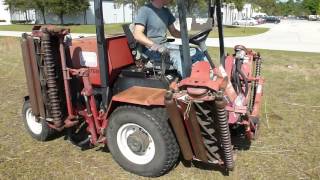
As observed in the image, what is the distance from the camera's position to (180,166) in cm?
408

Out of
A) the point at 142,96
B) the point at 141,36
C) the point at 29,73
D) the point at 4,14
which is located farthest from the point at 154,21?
the point at 4,14

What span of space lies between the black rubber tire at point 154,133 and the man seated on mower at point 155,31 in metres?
0.59

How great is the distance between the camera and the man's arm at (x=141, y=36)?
3.86 meters

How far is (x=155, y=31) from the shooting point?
160 inches

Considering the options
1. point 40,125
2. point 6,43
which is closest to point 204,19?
point 40,125

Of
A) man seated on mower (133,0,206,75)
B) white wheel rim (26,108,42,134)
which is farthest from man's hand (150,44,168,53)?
white wheel rim (26,108,42,134)

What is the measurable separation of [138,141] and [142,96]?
17.5 inches

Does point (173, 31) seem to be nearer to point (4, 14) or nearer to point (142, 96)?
point (142, 96)

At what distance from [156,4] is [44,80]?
1.47 metres

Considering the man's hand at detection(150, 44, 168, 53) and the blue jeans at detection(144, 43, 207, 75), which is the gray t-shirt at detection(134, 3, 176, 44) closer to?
the blue jeans at detection(144, 43, 207, 75)

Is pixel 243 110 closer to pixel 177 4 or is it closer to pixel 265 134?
pixel 177 4

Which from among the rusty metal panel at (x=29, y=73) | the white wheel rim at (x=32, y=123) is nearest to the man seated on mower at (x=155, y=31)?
the rusty metal panel at (x=29, y=73)

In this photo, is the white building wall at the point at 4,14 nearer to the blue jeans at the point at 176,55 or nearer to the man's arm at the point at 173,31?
the man's arm at the point at 173,31

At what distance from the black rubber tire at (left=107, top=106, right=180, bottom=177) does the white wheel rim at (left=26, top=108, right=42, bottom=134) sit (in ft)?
4.72
